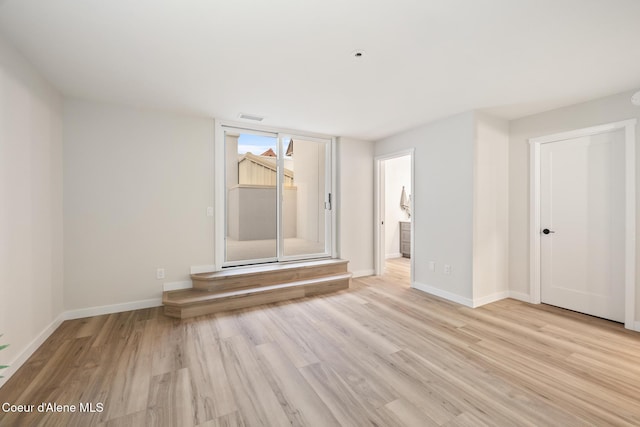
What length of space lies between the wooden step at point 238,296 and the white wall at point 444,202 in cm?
136

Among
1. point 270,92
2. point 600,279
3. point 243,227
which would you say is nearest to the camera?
point 270,92

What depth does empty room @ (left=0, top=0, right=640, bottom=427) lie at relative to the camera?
1747 mm

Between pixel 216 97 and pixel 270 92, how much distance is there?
0.63 metres

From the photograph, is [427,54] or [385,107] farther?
[385,107]

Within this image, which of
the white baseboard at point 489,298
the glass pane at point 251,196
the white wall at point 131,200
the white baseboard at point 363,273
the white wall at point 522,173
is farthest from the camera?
the white baseboard at point 363,273

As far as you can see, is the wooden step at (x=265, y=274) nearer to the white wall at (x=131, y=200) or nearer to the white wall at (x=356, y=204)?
the white wall at (x=131, y=200)

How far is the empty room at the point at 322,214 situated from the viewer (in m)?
1.75

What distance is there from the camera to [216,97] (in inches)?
118

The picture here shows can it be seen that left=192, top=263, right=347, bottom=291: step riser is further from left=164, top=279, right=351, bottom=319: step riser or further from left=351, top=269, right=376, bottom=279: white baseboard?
left=351, top=269, right=376, bottom=279: white baseboard

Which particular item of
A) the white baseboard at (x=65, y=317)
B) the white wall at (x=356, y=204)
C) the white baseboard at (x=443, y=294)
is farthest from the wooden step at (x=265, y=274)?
the white baseboard at (x=443, y=294)

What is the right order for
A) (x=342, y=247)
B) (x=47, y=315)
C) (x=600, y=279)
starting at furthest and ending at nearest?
(x=342, y=247), (x=600, y=279), (x=47, y=315)

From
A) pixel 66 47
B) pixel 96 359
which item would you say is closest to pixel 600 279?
pixel 96 359

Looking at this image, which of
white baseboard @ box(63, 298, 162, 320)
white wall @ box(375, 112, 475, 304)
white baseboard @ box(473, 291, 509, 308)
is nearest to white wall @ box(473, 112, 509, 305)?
white baseboard @ box(473, 291, 509, 308)

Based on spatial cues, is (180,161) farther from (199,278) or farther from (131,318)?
(131,318)
